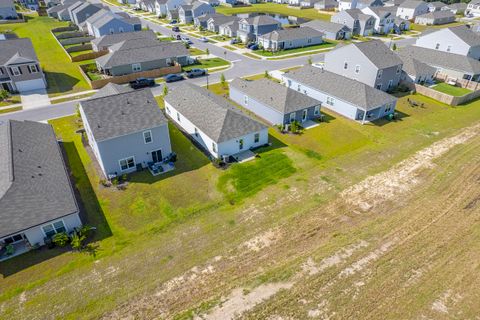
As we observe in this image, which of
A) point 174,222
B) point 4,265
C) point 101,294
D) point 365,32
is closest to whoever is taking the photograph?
point 101,294

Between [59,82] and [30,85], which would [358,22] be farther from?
[30,85]

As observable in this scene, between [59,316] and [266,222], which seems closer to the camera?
[59,316]

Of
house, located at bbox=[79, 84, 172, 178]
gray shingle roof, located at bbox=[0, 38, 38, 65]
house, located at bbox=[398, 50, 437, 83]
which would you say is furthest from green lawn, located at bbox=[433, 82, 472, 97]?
gray shingle roof, located at bbox=[0, 38, 38, 65]

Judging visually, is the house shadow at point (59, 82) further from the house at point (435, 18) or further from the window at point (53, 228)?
the house at point (435, 18)

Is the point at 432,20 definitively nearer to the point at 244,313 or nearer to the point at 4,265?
the point at 244,313

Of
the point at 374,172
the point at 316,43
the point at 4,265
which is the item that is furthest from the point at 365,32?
the point at 4,265

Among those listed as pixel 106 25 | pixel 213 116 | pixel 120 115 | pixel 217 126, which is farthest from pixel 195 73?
pixel 106 25

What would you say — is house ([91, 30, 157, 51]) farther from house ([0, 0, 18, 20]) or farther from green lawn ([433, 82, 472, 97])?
house ([0, 0, 18, 20])
